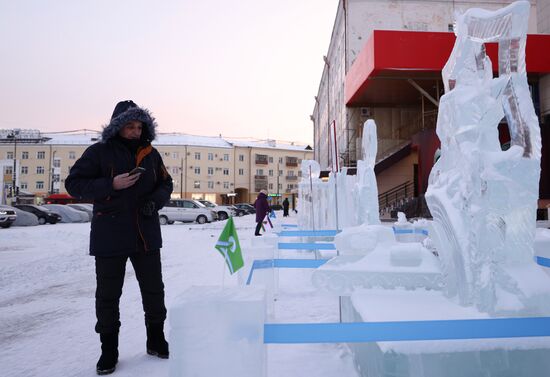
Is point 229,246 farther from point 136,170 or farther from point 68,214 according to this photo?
point 68,214

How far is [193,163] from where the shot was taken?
54.2 meters

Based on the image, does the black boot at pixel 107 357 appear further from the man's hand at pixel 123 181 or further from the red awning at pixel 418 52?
the red awning at pixel 418 52

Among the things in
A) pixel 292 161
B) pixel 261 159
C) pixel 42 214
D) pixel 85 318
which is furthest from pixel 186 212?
pixel 292 161

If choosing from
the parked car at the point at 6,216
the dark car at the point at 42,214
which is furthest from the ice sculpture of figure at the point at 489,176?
the dark car at the point at 42,214

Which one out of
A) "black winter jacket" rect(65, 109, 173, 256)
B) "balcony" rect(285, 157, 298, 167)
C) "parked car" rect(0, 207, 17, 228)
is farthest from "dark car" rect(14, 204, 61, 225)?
"balcony" rect(285, 157, 298, 167)

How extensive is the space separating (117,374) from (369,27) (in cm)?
2230

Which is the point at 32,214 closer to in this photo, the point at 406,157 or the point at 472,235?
the point at 406,157

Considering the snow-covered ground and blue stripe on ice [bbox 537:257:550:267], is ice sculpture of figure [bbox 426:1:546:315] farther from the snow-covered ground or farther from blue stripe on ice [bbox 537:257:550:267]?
the snow-covered ground

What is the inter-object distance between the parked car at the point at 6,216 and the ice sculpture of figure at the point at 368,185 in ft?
58.8

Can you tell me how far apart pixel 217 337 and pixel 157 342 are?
157cm

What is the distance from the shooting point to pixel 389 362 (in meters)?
1.63

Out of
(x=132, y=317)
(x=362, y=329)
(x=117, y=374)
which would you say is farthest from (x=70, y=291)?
(x=362, y=329)

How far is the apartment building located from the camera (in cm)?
5206

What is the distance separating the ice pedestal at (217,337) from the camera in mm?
1312
